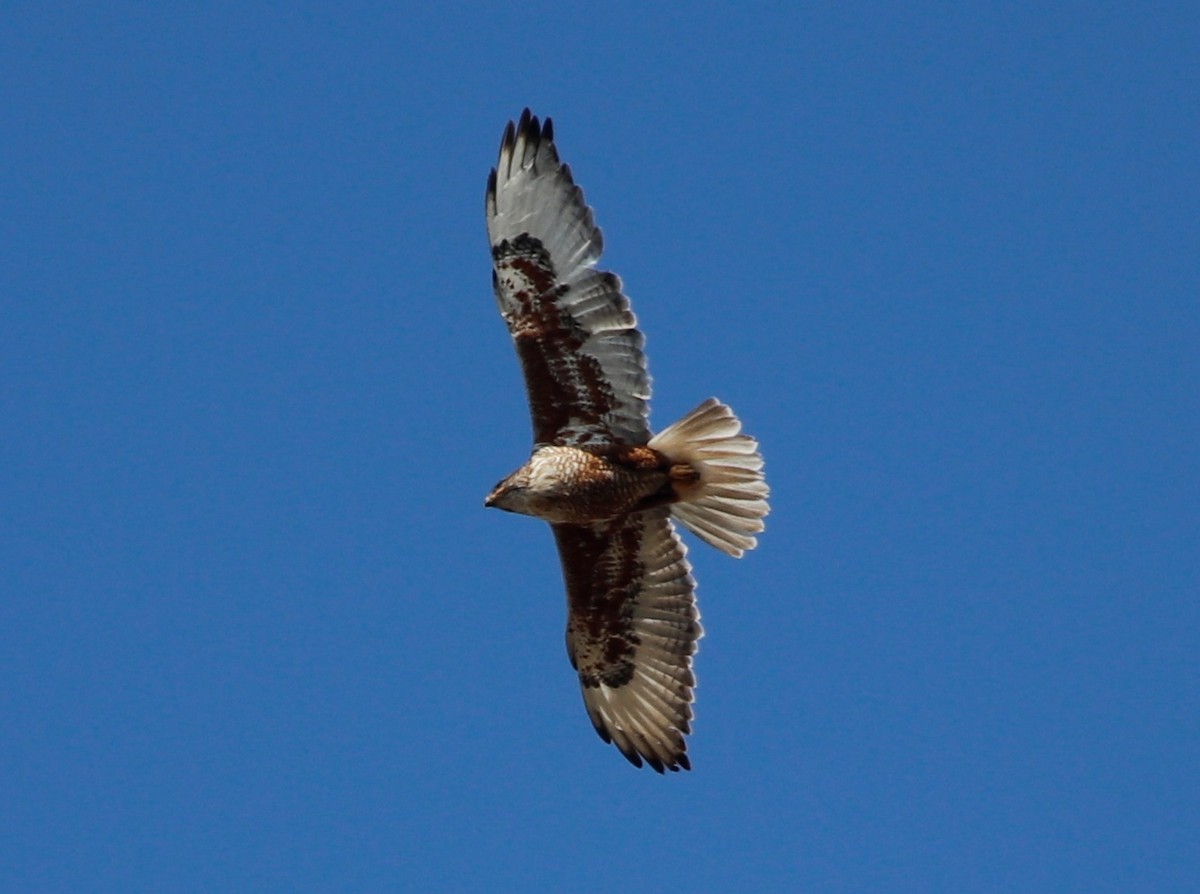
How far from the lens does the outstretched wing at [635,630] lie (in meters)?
11.4

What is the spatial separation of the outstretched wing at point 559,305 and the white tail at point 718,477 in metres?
0.23

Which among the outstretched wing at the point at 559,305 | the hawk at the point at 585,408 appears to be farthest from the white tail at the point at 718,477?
the outstretched wing at the point at 559,305

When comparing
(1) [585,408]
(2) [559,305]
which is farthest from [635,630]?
(2) [559,305]

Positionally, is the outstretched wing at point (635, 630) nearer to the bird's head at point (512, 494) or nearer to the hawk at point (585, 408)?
the hawk at point (585, 408)

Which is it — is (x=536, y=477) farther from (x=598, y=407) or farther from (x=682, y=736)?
(x=682, y=736)

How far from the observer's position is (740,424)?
10906 mm

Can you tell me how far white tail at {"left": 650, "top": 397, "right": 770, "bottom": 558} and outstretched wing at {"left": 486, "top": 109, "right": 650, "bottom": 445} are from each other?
228 mm

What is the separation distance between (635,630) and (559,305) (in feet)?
6.48

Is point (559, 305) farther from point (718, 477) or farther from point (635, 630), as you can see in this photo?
point (635, 630)

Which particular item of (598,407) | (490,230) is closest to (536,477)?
(598,407)

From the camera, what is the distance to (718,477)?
36.0ft

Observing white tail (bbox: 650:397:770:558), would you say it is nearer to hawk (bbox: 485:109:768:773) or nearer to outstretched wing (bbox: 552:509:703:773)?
hawk (bbox: 485:109:768:773)

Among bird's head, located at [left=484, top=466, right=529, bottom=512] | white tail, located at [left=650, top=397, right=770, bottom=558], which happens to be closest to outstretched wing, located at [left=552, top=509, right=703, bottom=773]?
white tail, located at [left=650, top=397, right=770, bottom=558]

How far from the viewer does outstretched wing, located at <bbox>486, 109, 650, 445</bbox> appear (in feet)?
35.0
